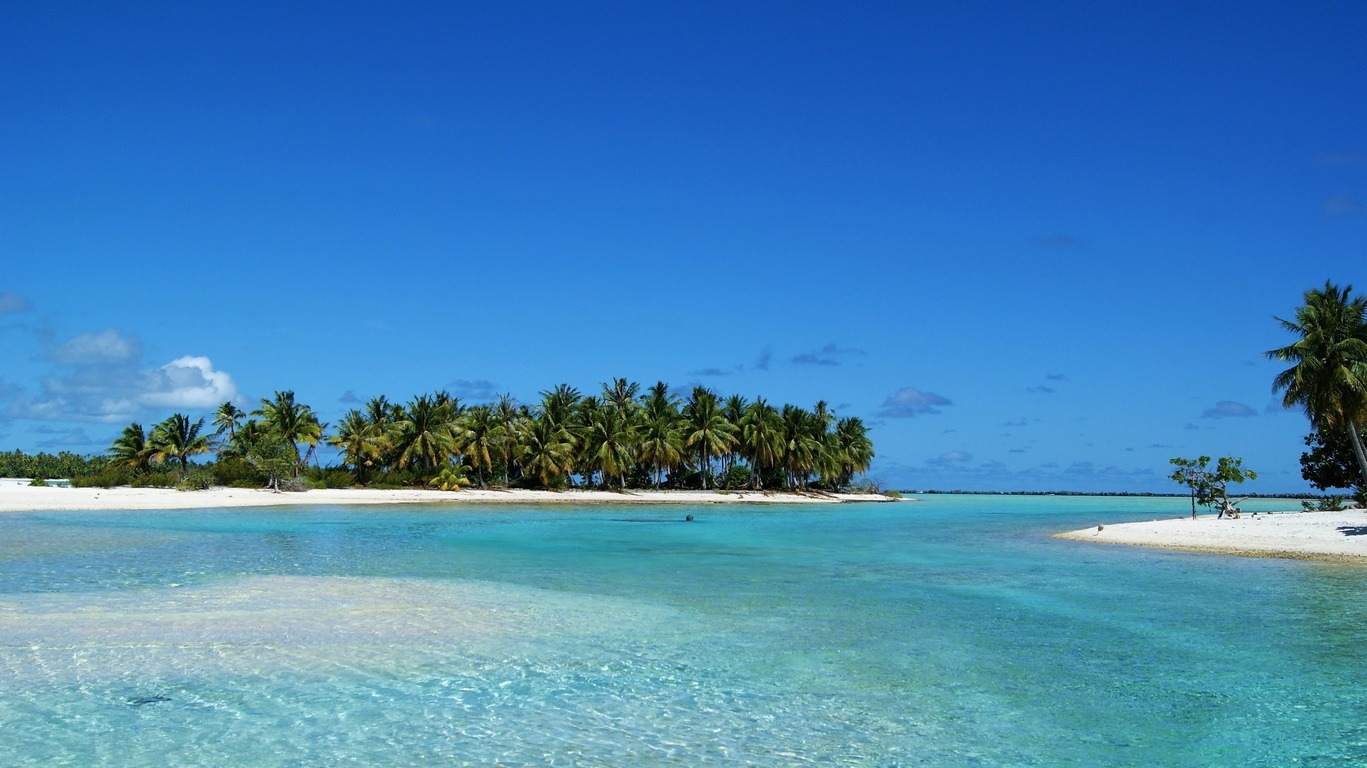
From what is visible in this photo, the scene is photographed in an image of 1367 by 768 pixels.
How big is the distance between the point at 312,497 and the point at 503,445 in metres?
16.1

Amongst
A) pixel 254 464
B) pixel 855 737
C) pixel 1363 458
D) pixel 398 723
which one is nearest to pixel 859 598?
pixel 855 737

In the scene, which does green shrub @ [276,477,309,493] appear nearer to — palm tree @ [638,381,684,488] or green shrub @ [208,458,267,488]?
green shrub @ [208,458,267,488]

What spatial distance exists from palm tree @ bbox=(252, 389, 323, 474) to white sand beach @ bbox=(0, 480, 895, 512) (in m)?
4.53

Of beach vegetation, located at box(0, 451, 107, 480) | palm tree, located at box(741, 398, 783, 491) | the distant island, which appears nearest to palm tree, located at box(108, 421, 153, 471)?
the distant island

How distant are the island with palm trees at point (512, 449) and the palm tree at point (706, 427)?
0.35ft

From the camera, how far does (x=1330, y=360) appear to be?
114ft

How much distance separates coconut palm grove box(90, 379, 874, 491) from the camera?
62188mm

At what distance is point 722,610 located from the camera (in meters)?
15.4

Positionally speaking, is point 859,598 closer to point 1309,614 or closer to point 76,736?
point 1309,614

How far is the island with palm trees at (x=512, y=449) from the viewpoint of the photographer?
2451 inches

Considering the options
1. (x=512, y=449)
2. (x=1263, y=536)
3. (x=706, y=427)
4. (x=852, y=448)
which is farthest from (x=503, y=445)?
(x=1263, y=536)

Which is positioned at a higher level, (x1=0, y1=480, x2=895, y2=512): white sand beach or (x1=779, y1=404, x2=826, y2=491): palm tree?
(x1=779, y1=404, x2=826, y2=491): palm tree

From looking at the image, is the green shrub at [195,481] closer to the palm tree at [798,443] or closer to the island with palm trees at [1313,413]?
the palm tree at [798,443]

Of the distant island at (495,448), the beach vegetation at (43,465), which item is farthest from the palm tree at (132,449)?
the beach vegetation at (43,465)
